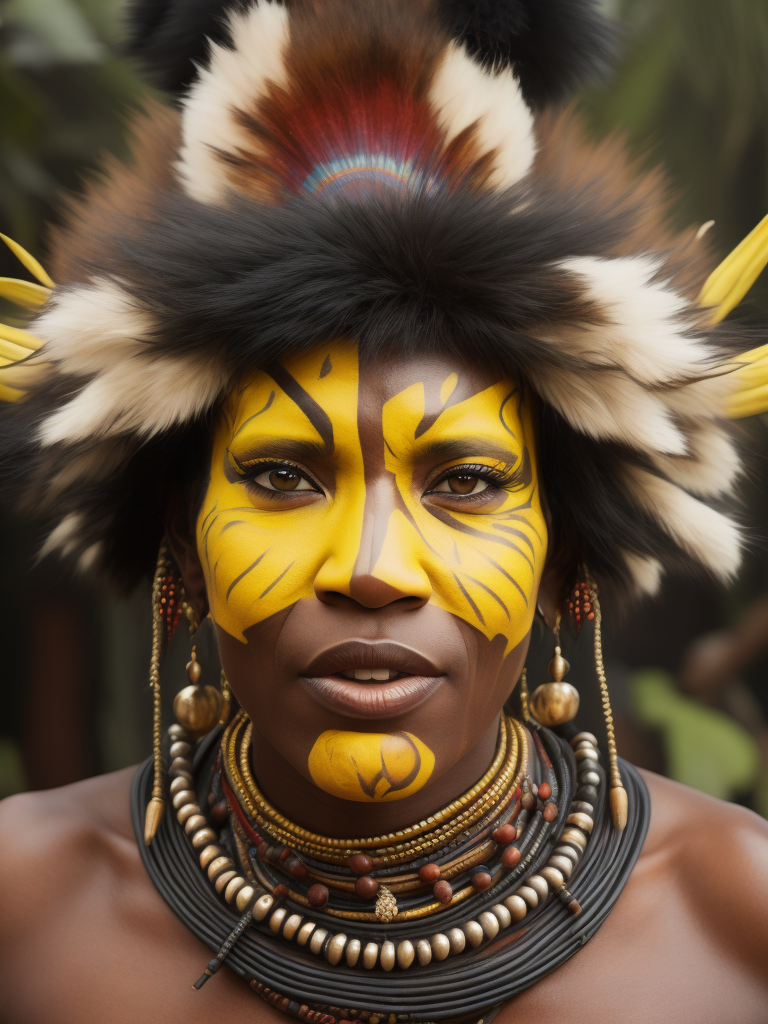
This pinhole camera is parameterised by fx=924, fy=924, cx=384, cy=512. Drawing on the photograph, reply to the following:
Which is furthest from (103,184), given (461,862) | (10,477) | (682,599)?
(682,599)

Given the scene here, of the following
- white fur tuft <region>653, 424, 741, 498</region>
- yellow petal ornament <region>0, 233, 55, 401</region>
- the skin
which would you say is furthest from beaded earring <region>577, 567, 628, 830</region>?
yellow petal ornament <region>0, 233, 55, 401</region>

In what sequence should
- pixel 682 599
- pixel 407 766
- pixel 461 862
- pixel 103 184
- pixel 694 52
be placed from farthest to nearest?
pixel 682 599 → pixel 694 52 → pixel 103 184 → pixel 461 862 → pixel 407 766

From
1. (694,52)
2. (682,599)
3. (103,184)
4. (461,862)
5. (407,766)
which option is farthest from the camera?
(682,599)

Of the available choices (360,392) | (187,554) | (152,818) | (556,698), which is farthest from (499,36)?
(152,818)

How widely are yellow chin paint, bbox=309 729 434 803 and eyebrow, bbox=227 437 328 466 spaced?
45 cm

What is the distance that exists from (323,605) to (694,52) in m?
2.52

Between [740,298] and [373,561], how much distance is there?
0.93 metres

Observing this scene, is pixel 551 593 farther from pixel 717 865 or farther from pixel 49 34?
pixel 49 34

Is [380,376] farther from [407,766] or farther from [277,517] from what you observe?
[407,766]

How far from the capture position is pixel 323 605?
146 centimetres

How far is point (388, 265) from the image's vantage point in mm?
1501

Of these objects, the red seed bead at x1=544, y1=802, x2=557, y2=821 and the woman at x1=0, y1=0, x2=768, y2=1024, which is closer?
the woman at x1=0, y1=0, x2=768, y2=1024

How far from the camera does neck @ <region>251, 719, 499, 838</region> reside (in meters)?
1.64

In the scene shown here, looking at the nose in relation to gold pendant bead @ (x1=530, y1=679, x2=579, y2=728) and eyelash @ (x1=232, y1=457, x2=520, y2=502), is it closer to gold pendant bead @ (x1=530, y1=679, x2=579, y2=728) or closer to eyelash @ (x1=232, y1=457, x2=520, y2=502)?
eyelash @ (x1=232, y1=457, x2=520, y2=502)
